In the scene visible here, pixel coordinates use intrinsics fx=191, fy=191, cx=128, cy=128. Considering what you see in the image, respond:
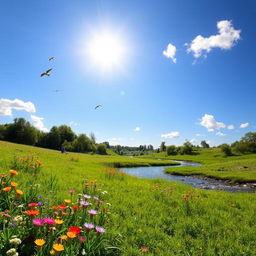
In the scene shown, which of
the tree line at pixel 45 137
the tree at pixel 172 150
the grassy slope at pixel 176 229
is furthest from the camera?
the tree at pixel 172 150

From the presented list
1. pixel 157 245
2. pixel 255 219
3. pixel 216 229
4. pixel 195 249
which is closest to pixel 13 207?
pixel 157 245

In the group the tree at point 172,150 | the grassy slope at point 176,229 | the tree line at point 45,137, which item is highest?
the tree line at point 45,137

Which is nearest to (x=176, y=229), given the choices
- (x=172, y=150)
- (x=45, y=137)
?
(x=45, y=137)

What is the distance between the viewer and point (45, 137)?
100750mm

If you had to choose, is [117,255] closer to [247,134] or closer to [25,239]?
[25,239]

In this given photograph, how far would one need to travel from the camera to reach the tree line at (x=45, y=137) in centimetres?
8464

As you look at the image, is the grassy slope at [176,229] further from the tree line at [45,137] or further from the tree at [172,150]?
the tree at [172,150]

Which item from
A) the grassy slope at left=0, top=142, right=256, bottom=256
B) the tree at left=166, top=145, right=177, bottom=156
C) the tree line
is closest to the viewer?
the grassy slope at left=0, top=142, right=256, bottom=256

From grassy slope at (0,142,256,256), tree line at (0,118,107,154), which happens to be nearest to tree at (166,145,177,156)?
tree line at (0,118,107,154)

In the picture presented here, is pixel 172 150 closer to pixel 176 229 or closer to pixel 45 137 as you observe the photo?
pixel 45 137

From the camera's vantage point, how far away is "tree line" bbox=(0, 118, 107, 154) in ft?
278

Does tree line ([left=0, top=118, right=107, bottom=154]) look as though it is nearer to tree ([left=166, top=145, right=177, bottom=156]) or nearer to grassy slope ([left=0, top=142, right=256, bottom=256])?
tree ([left=166, top=145, right=177, bottom=156])

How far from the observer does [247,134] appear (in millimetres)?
105000

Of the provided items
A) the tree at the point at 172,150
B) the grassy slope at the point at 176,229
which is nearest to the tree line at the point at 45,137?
the tree at the point at 172,150
